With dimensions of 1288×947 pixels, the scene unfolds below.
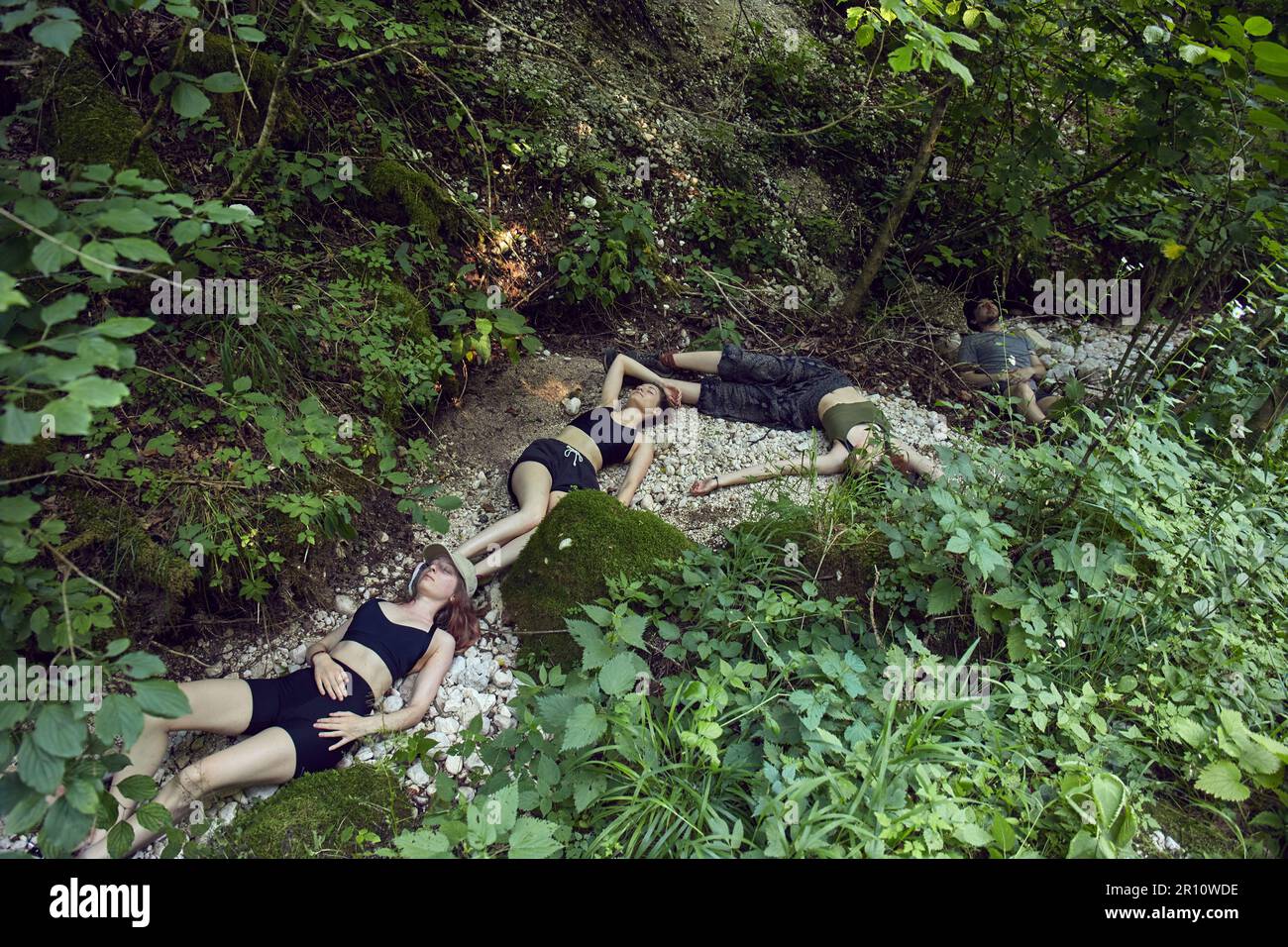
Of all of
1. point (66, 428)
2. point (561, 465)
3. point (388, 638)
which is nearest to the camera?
point (66, 428)

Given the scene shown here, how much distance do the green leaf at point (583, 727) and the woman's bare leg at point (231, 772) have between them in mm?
1148

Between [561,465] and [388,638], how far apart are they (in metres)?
1.28

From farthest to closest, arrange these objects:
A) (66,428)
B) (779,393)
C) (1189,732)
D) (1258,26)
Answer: (779,393) → (1258,26) → (1189,732) → (66,428)

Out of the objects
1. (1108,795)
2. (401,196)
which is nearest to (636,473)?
(401,196)

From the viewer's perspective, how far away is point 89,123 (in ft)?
11.2

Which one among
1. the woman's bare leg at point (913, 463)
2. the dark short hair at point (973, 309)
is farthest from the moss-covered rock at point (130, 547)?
the dark short hair at point (973, 309)

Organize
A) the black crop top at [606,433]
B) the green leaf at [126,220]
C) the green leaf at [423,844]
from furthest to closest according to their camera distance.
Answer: the black crop top at [606,433], the green leaf at [423,844], the green leaf at [126,220]

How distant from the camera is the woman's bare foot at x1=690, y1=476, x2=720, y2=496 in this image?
3955 millimetres

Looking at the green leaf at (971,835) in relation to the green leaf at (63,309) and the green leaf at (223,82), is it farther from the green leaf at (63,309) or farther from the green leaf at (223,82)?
the green leaf at (223,82)

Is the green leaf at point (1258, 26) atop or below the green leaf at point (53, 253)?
atop

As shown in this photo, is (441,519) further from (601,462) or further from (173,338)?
(173,338)

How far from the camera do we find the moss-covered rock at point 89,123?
132 inches

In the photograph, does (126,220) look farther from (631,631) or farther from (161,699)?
(631,631)

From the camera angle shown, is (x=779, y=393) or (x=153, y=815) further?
(x=779, y=393)
